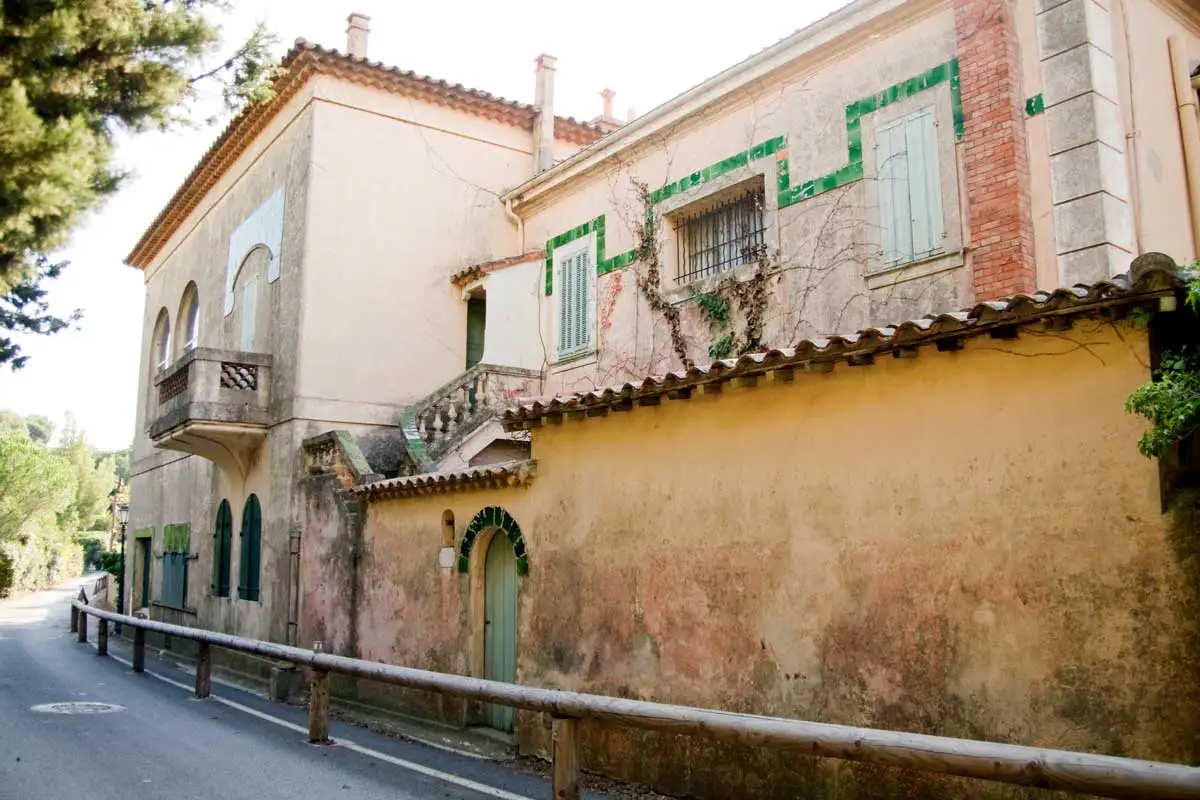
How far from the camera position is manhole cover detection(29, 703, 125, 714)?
12.1 m

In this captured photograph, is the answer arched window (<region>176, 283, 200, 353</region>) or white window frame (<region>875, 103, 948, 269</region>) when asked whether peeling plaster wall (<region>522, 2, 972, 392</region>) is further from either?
arched window (<region>176, 283, 200, 353</region>)

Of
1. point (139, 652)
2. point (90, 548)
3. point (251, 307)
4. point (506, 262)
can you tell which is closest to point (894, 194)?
point (506, 262)

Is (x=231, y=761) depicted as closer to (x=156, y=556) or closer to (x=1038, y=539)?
(x=1038, y=539)

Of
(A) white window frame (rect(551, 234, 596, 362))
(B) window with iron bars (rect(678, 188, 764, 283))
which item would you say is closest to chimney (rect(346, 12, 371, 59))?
(A) white window frame (rect(551, 234, 596, 362))

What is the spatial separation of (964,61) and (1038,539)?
6206 millimetres

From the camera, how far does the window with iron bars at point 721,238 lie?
12.7 meters

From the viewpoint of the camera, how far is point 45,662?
59.7 ft

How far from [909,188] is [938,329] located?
4.80 metres

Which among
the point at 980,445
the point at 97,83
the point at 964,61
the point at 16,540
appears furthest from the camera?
the point at 16,540

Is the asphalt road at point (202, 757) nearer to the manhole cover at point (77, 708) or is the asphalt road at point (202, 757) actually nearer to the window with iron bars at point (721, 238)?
the manhole cover at point (77, 708)

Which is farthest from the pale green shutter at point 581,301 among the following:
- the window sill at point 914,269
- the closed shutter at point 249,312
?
the closed shutter at point 249,312

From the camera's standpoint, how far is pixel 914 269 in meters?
10.5

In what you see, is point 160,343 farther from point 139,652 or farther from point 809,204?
point 809,204

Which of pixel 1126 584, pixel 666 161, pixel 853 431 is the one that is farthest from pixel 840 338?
pixel 666 161
